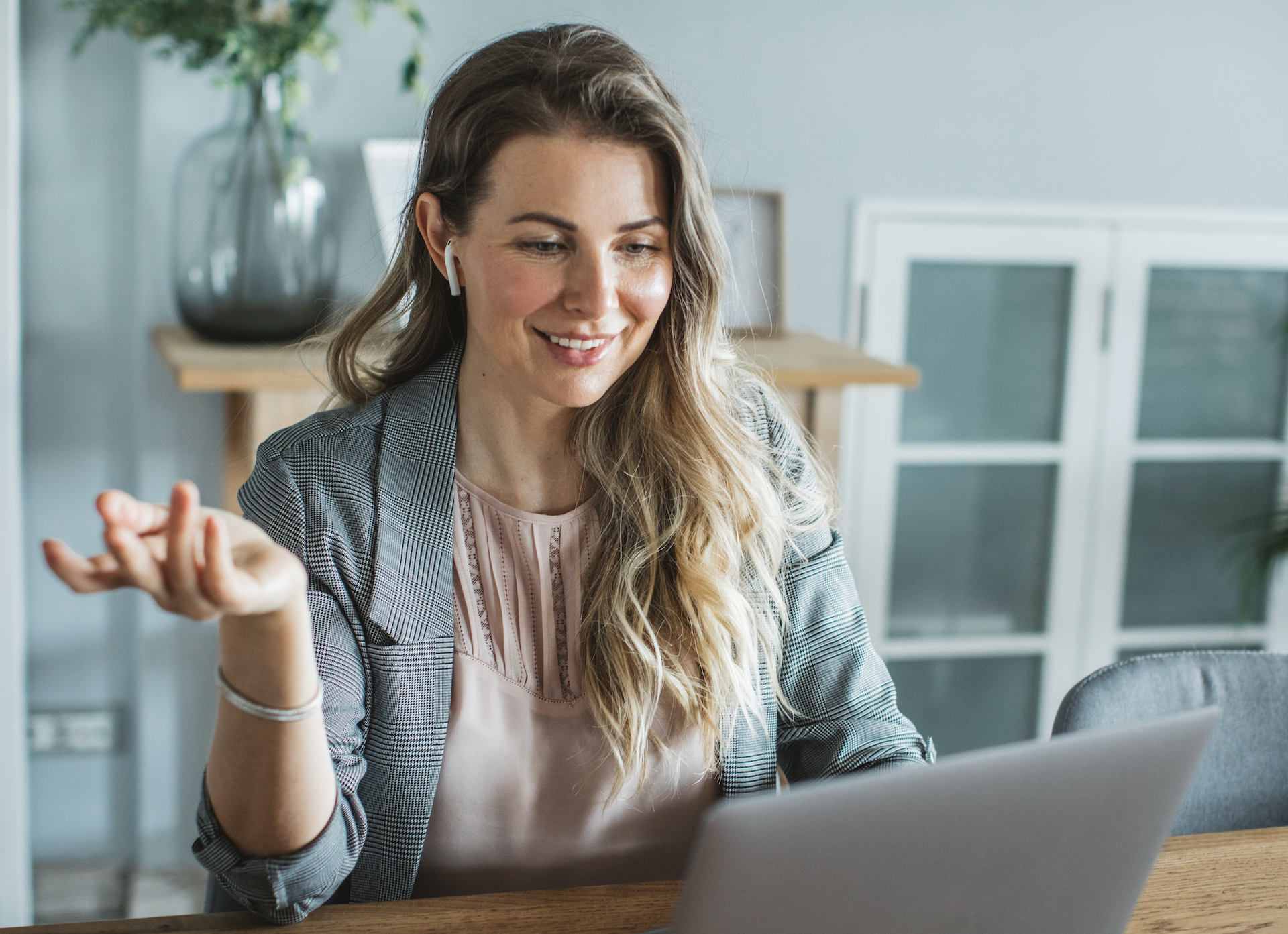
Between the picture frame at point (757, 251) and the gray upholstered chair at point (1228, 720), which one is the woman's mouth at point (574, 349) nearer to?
the gray upholstered chair at point (1228, 720)

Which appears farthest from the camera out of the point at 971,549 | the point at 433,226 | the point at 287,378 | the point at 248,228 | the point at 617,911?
the point at 971,549

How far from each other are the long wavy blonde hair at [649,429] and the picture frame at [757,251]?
933 millimetres

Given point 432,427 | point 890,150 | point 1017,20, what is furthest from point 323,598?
point 1017,20

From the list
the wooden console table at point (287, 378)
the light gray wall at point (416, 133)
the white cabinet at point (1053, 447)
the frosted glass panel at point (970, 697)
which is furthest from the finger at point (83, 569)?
the frosted glass panel at point (970, 697)

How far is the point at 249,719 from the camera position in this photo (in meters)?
0.85

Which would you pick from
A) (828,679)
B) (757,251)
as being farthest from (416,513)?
(757,251)

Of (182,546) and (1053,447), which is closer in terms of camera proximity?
(182,546)

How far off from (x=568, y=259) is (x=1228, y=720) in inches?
34.4

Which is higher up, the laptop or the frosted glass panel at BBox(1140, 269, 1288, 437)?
the frosted glass panel at BBox(1140, 269, 1288, 437)

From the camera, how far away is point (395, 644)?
1.08m

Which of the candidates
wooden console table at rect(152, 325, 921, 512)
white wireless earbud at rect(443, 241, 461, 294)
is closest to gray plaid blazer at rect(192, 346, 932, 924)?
white wireless earbud at rect(443, 241, 461, 294)

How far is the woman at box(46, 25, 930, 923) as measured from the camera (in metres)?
1.06

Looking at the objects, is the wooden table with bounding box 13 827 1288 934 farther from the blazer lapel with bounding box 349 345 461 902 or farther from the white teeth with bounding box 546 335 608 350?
the white teeth with bounding box 546 335 608 350

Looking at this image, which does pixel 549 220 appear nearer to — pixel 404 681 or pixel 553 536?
pixel 553 536
